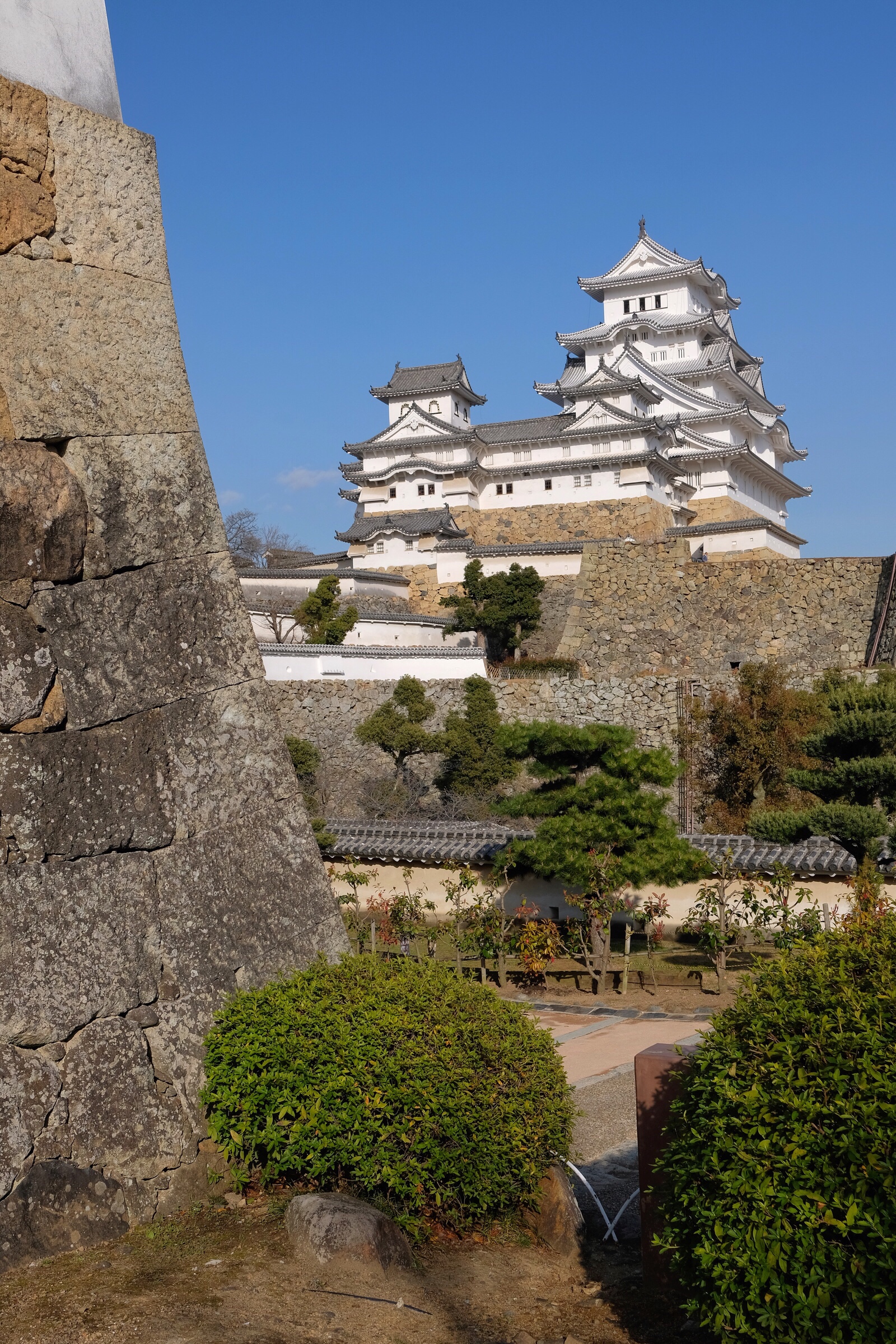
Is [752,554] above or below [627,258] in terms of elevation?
below

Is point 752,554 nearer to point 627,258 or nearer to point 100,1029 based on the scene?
point 627,258

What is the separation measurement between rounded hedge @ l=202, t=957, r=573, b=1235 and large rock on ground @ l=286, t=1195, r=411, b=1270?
0.10m

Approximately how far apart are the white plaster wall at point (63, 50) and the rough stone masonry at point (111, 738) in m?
0.11

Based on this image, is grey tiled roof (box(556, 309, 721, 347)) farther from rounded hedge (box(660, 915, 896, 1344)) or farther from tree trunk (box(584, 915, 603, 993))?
rounded hedge (box(660, 915, 896, 1344))

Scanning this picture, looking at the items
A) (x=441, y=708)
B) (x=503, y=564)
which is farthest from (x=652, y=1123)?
(x=503, y=564)

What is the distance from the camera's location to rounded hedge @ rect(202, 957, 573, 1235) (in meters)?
2.99

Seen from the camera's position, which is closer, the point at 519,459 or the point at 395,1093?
the point at 395,1093

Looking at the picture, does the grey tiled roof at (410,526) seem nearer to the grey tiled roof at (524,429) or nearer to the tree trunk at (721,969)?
the grey tiled roof at (524,429)

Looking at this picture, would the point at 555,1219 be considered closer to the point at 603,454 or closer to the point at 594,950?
the point at 594,950

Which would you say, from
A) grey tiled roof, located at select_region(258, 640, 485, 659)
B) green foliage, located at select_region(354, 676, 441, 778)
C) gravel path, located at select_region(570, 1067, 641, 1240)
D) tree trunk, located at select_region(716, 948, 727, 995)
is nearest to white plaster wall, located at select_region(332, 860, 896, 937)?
tree trunk, located at select_region(716, 948, 727, 995)

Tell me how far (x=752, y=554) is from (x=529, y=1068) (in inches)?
1172

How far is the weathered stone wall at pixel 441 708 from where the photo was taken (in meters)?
23.4

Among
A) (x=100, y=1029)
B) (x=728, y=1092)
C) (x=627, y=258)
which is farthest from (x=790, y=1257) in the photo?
(x=627, y=258)

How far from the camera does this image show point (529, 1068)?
10.8ft
